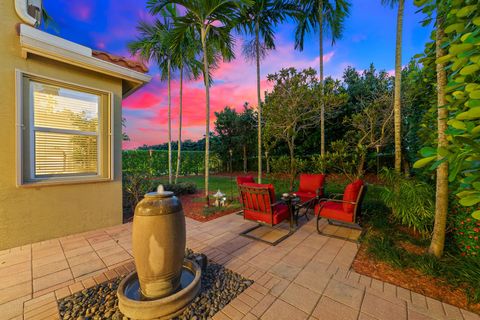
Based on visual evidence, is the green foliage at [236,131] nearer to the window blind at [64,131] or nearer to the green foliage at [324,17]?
the green foliage at [324,17]

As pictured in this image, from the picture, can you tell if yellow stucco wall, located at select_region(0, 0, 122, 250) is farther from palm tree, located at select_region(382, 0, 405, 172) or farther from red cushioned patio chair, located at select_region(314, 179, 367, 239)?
palm tree, located at select_region(382, 0, 405, 172)

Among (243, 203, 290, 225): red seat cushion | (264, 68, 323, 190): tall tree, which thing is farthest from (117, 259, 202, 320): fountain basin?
(264, 68, 323, 190): tall tree

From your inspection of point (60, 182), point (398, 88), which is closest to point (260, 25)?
point (398, 88)

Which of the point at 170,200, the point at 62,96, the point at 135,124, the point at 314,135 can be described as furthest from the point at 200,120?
the point at 170,200

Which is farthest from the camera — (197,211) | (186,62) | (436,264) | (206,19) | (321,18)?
(321,18)

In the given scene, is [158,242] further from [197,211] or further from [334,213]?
[197,211]

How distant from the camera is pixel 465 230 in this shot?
8.35 feet

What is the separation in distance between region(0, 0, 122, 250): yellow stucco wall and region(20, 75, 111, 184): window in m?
0.14

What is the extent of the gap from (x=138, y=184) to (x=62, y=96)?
257 centimetres

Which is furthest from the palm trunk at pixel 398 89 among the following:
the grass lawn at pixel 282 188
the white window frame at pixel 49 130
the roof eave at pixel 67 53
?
the white window frame at pixel 49 130

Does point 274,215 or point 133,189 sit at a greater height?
point 133,189

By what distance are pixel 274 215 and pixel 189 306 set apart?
1963 mm

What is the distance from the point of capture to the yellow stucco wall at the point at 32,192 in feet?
9.49

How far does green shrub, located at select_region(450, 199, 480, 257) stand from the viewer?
7.84 ft
